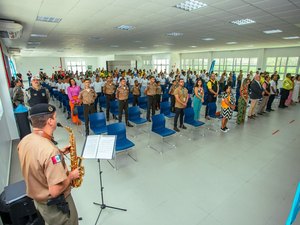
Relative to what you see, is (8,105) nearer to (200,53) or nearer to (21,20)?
(21,20)

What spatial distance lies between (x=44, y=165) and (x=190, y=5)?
5064mm

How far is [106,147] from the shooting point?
249 cm

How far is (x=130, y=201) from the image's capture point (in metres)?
2.96

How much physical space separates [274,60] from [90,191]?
59.1ft

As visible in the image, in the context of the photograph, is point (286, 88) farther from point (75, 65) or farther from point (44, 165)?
point (75, 65)

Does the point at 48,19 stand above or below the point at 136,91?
above

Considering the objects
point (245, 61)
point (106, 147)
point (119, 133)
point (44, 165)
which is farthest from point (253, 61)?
point (44, 165)

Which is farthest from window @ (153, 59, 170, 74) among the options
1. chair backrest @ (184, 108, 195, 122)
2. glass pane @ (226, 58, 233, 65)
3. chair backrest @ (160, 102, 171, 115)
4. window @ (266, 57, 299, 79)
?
chair backrest @ (184, 108, 195, 122)

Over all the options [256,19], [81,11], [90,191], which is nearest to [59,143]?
[90,191]

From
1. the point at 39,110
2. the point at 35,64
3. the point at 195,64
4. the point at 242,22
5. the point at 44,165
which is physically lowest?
the point at 44,165

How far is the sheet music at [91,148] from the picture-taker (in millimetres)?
2398

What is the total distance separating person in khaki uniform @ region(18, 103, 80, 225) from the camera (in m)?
1.43

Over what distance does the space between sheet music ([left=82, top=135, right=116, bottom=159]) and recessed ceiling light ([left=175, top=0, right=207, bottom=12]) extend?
4.04 metres

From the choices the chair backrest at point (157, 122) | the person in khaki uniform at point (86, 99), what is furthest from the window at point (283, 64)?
the person in khaki uniform at point (86, 99)
